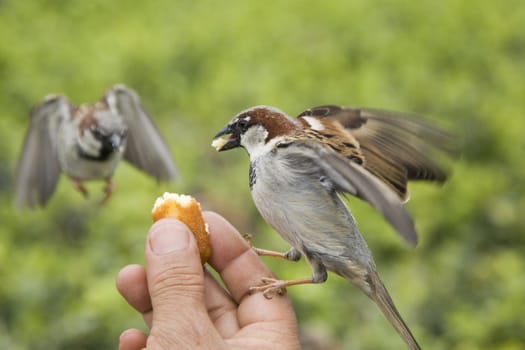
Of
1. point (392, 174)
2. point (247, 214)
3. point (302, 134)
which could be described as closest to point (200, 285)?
point (302, 134)

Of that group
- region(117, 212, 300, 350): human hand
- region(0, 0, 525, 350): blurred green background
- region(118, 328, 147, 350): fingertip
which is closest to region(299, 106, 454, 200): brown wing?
region(117, 212, 300, 350): human hand

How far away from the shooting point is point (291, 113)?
546cm

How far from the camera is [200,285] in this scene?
2.10m

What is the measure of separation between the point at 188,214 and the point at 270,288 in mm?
367

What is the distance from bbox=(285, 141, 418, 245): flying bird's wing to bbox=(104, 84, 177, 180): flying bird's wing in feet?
6.01

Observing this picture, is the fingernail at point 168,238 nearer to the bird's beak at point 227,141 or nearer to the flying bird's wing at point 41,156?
the bird's beak at point 227,141

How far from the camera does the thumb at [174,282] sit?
2037 millimetres

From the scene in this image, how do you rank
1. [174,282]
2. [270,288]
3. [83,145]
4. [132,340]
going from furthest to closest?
[83,145] < [270,288] < [132,340] < [174,282]

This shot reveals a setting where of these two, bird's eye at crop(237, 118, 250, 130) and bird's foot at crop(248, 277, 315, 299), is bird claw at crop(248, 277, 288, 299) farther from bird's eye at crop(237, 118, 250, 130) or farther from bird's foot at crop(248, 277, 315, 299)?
bird's eye at crop(237, 118, 250, 130)

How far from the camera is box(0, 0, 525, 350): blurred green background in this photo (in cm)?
386

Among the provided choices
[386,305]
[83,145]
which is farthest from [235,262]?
[83,145]

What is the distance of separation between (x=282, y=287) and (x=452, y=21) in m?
5.65

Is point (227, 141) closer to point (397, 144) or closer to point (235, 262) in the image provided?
point (235, 262)

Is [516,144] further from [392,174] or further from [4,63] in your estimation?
[4,63]
